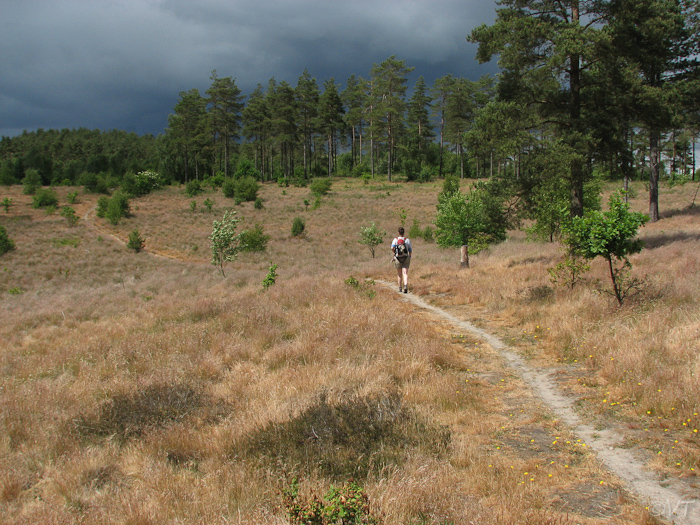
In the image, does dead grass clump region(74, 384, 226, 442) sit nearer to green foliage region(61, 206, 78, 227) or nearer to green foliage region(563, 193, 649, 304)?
green foliage region(563, 193, 649, 304)

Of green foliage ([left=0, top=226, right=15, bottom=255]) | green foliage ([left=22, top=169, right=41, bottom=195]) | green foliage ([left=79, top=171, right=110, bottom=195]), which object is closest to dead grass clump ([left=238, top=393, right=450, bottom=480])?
green foliage ([left=0, top=226, right=15, bottom=255])

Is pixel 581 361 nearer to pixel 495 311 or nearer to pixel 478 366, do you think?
pixel 478 366

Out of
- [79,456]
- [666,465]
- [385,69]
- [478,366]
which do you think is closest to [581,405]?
[666,465]

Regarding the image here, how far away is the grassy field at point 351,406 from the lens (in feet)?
10.2

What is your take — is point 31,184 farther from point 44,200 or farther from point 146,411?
point 146,411

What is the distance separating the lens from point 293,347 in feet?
22.7

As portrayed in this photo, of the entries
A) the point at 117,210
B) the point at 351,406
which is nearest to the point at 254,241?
the point at 117,210

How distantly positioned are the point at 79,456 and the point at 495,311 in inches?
328

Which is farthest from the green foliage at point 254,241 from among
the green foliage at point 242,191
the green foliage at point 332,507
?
the green foliage at point 332,507

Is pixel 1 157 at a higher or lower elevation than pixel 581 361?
higher

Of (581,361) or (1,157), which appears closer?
(581,361)

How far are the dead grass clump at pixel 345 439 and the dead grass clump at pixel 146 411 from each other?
3.77 ft

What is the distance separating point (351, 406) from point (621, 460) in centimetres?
265

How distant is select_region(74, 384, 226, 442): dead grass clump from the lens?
14.8ft
